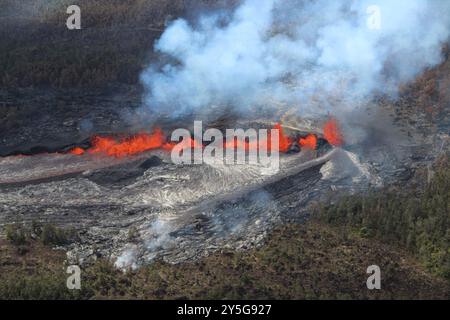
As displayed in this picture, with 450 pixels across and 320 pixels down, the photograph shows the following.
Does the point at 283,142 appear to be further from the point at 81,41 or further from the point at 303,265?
the point at 81,41

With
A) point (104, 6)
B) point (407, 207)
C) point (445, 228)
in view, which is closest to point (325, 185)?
point (407, 207)

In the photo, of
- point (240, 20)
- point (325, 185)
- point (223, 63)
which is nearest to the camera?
point (325, 185)

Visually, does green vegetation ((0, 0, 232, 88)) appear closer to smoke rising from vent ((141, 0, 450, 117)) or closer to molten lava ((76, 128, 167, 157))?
smoke rising from vent ((141, 0, 450, 117))

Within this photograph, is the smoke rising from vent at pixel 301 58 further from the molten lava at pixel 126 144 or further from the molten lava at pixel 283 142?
the molten lava at pixel 126 144

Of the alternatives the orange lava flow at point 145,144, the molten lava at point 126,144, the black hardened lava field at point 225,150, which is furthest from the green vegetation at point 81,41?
the orange lava flow at point 145,144

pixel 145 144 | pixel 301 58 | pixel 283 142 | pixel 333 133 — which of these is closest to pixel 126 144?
pixel 145 144

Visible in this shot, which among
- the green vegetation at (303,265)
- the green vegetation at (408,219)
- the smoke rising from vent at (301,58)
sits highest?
the smoke rising from vent at (301,58)

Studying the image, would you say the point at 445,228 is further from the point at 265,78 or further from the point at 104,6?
the point at 104,6
